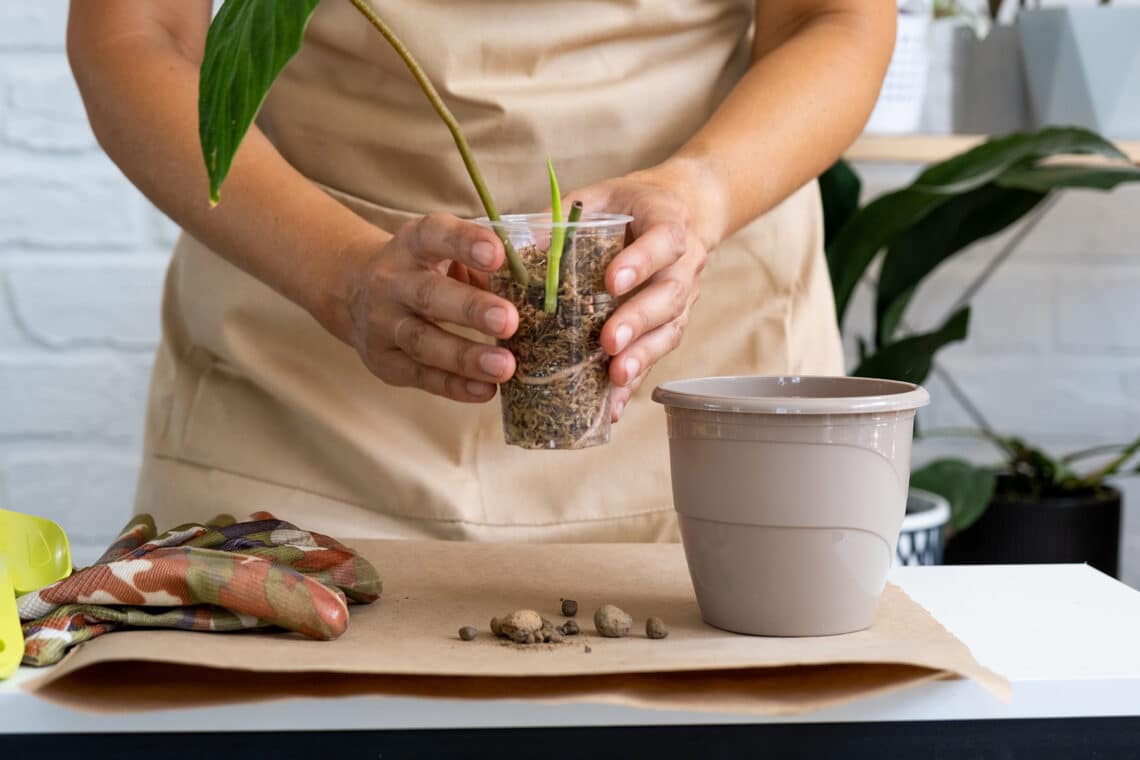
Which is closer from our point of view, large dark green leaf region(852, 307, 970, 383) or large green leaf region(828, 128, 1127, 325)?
large green leaf region(828, 128, 1127, 325)

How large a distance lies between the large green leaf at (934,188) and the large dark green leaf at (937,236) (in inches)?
0.7

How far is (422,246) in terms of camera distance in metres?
0.60

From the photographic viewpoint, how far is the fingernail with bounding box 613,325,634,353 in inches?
23.1

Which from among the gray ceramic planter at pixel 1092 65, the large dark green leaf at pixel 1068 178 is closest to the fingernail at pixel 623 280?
the large dark green leaf at pixel 1068 178

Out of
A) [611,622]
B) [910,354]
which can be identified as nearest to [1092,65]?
[910,354]

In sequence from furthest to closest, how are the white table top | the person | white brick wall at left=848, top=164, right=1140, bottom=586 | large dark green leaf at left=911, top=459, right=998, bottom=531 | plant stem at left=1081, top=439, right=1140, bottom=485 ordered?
white brick wall at left=848, top=164, right=1140, bottom=586
plant stem at left=1081, top=439, right=1140, bottom=485
large dark green leaf at left=911, top=459, right=998, bottom=531
the person
the white table top

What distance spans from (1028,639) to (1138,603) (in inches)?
3.6

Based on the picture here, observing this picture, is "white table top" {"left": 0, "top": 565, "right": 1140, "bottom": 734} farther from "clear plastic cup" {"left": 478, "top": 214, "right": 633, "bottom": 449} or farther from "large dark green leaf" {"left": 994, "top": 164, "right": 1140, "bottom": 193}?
"large dark green leaf" {"left": 994, "top": 164, "right": 1140, "bottom": 193}

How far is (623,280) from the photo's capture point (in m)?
0.58

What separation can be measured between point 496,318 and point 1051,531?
110cm

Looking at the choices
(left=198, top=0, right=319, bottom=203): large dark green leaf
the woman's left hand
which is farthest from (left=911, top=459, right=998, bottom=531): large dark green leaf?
(left=198, top=0, right=319, bottom=203): large dark green leaf

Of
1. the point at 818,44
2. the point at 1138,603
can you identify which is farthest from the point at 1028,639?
Answer: the point at 818,44

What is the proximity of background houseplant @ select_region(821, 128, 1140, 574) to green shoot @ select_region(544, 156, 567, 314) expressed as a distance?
68 cm

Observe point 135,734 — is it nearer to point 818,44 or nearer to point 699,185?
point 699,185
